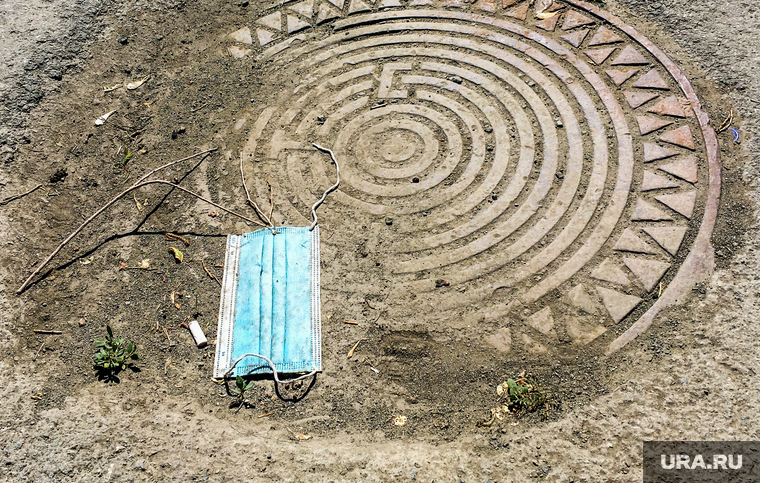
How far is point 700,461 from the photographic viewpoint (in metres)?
3.20

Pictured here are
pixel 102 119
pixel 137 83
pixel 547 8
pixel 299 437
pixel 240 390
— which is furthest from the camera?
pixel 547 8

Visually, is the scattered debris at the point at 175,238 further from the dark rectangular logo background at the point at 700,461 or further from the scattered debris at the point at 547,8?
the scattered debris at the point at 547,8

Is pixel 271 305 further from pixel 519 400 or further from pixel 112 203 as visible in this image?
pixel 519 400

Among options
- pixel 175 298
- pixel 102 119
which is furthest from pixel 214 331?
pixel 102 119

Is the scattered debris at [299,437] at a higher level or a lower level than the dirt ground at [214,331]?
lower

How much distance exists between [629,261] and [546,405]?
126cm

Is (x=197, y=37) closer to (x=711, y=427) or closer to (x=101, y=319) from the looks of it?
(x=101, y=319)

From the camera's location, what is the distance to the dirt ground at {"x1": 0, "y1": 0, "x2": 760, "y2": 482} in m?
3.39

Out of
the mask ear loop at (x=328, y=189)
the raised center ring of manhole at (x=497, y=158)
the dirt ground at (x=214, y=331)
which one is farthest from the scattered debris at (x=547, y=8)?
the mask ear loop at (x=328, y=189)

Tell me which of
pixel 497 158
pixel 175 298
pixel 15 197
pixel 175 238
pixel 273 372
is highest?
pixel 497 158

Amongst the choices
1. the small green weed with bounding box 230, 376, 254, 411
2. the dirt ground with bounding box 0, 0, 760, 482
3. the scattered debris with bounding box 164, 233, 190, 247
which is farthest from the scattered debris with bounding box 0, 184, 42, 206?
the small green weed with bounding box 230, 376, 254, 411

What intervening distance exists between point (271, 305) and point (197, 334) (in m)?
0.55

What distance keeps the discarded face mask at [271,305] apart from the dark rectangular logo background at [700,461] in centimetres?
210

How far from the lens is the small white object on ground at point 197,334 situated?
13.0 feet
